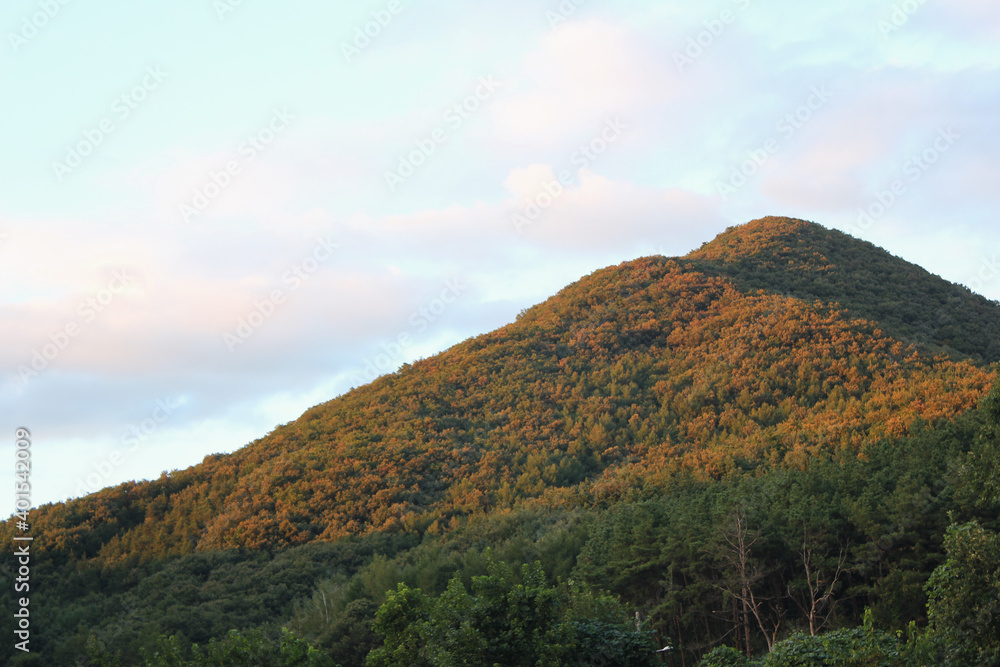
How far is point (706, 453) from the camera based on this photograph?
39.1 meters

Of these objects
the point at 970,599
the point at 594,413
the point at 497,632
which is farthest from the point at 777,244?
the point at 970,599

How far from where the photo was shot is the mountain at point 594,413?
40.4 metres

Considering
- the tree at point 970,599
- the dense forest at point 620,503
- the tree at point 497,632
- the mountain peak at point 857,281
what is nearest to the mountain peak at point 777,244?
the mountain peak at point 857,281

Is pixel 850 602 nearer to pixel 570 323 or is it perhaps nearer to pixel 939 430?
pixel 939 430

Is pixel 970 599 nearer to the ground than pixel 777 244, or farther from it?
Answer: nearer to the ground

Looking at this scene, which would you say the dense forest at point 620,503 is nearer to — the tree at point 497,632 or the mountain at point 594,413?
the tree at point 497,632

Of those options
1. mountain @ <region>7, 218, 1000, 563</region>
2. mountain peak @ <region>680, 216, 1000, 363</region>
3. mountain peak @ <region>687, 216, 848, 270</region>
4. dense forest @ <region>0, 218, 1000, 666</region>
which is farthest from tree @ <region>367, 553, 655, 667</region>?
mountain peak @ <region>687, 216, 848, 270</region>

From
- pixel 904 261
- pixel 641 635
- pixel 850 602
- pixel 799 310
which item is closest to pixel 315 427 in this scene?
pixel 799 310

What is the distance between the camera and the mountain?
40375 mm

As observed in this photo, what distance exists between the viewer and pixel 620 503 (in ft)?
114

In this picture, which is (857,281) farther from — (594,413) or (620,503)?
(620,503)

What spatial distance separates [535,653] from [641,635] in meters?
2.57

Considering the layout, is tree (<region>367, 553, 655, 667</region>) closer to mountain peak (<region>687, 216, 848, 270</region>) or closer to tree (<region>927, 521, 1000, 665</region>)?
tree (<region>927, 521, 1000, 665</region>)

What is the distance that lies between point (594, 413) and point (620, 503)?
13701 mm
